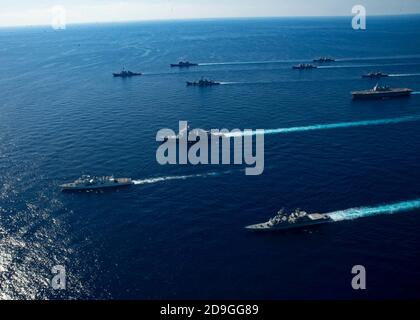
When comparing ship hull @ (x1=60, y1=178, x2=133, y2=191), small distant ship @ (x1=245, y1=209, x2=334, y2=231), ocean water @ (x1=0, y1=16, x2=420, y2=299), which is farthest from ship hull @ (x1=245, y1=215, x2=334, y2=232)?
ship hull @ (x1=60, y1=178, x2=133, y2=191)

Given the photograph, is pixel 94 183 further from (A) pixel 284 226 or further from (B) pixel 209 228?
(A) pixel 284 226

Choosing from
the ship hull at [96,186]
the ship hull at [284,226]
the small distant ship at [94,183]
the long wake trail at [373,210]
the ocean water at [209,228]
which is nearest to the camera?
the ocean water at [209,228]

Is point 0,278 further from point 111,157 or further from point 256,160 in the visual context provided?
point 256,160

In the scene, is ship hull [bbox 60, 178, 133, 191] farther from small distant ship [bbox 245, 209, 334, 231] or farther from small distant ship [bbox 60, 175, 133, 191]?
small distant ship [bbox 245, 209, 334, 231]

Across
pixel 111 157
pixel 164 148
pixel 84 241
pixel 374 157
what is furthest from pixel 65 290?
pixel 374 157

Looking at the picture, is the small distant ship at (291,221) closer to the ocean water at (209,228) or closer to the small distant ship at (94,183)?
the ocean water at (209,228)

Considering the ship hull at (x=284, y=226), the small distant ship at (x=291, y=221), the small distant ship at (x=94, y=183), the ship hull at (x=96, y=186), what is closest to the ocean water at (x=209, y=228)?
the ship hull at (x=284, y=226)
